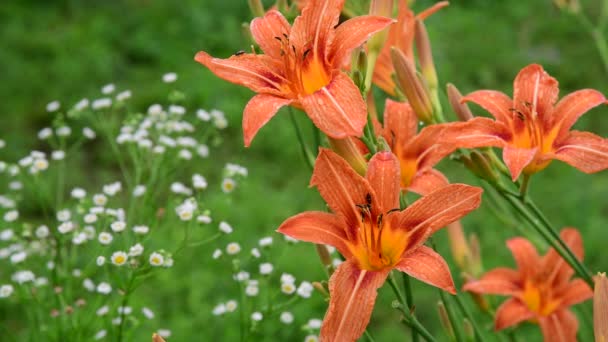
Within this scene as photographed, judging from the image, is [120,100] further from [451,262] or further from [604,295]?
[451,262]

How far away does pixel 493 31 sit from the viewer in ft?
14.4

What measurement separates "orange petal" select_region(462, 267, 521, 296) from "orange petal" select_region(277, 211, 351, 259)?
373mm

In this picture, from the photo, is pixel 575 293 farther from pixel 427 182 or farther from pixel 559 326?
pixel 427 182

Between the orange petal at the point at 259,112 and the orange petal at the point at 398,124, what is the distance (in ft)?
0.92

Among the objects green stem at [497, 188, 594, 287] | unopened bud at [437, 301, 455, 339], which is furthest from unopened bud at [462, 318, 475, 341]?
green stem at [497, 188, 594, 287]

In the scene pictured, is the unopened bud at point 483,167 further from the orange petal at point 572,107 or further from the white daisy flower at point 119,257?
the white daisy flower at point 119,257

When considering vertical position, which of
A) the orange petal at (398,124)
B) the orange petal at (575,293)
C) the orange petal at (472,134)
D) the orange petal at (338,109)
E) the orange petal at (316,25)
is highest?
the orange petal at (316,25)

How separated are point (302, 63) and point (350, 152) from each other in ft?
0.53

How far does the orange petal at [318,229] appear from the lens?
1.10 m

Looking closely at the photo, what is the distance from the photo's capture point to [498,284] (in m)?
1.47

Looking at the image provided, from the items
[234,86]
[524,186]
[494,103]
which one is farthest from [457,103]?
[234,86]

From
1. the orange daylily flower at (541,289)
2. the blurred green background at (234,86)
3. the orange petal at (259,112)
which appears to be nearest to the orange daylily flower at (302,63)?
the orange petal at (259,112)

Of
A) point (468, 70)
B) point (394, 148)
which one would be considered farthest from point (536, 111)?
point (468, 70)

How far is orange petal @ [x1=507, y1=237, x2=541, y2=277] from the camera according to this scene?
60.2 inches
